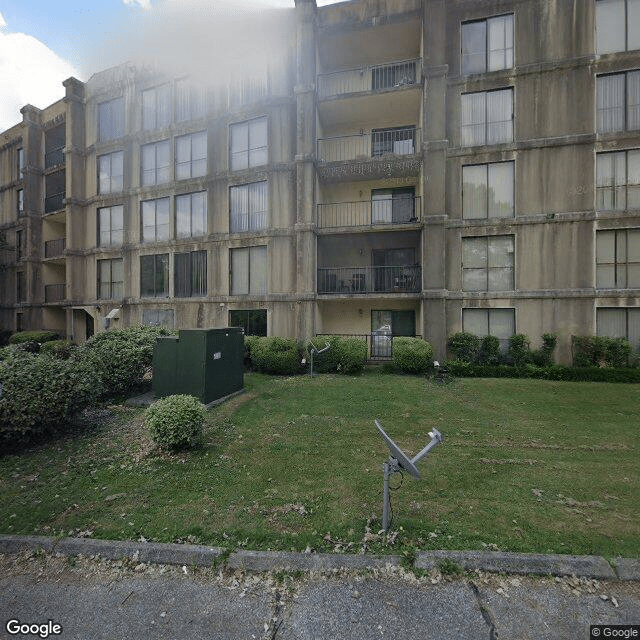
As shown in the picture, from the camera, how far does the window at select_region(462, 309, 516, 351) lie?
14.4m

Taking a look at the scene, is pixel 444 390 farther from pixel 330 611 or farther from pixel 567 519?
pixel 330 611

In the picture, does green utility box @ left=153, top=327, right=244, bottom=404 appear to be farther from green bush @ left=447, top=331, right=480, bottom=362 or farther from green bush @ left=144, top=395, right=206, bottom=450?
green bush @ left=447, top=331, right=480, bottom=362

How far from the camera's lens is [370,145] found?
58.1ft

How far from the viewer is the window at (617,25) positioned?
13438 millimetres

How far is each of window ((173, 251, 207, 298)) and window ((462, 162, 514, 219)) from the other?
13669 mm

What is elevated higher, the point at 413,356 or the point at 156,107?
the point at 156,107

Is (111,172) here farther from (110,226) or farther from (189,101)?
(189,101)

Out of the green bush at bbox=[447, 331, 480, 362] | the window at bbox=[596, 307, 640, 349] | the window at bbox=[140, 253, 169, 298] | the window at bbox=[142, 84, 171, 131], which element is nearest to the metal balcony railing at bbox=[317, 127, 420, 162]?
the window at bbox=[142, 84, 171, 131]

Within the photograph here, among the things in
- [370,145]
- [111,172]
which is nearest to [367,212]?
[370,145]

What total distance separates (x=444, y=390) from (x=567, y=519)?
707 centimetres

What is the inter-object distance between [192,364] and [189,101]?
56.9 feet

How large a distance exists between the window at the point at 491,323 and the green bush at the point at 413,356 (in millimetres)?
2733

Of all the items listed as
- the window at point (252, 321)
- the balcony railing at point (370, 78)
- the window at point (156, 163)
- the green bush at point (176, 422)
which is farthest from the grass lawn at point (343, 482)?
the balcony railing at point (370, 78)

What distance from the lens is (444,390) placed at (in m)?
11.1
